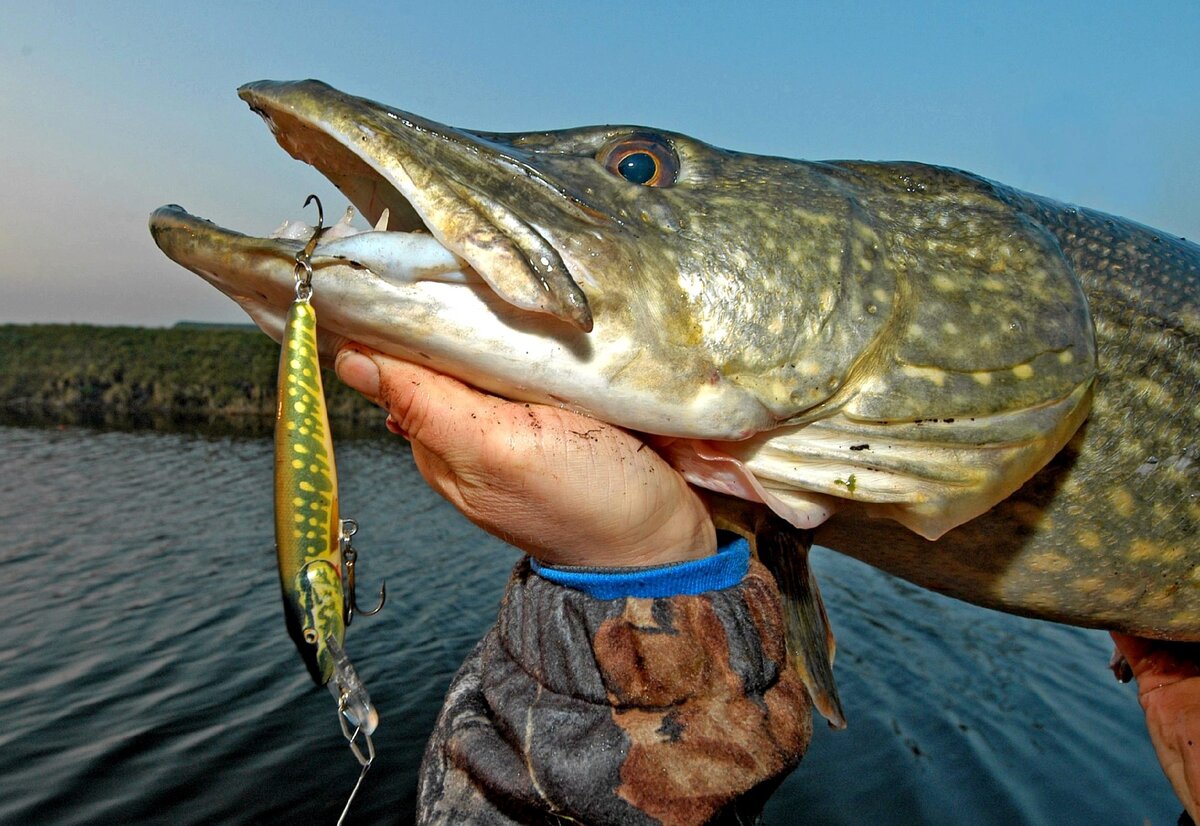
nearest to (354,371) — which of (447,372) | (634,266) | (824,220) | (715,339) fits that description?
(447,372)

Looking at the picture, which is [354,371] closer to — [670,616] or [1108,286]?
[670,616]

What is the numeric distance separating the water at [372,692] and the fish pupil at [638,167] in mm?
4288

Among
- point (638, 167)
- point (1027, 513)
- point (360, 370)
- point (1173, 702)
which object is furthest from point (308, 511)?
point (1173, 702)

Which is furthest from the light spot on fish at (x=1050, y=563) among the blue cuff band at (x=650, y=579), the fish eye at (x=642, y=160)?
the fish eye at (x=642, y=160)

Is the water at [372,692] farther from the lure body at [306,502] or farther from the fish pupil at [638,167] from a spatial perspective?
the fish pupil at [638,167]

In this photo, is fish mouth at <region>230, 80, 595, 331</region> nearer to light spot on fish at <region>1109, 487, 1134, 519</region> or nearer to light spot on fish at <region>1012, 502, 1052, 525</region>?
light spot on fish at <region>1012, 502, 1052, 525</region>

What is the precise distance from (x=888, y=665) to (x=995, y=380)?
6342 millimetres

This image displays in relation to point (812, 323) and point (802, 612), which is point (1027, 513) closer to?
point (802, 612)

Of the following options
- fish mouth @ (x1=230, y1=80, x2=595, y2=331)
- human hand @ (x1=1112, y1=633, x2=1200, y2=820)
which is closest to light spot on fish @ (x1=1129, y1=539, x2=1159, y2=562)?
human hand @ (x1=1112, y1=633, x2=1200, y2=820)

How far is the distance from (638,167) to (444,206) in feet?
1.86

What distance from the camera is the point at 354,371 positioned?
5.58 ft

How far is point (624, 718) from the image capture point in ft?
5.52

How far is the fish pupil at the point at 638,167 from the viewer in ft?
6.04

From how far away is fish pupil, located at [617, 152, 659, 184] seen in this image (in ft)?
6.04
